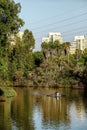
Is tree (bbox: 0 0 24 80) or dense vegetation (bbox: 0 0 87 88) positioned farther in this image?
dense vegetation (bbox: 0 0 87 88)

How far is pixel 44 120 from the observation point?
38.9 m

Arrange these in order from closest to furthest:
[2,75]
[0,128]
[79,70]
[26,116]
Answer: [0,128] → [26,116] → [2,75] → [79,70]

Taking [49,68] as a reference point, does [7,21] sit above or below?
above

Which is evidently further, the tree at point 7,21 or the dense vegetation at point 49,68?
the dense vegetation at point 49,68

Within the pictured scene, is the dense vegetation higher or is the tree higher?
the tree

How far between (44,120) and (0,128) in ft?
20.9

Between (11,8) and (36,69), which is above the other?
(11,8)

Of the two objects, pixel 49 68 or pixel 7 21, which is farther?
pixel 49 68

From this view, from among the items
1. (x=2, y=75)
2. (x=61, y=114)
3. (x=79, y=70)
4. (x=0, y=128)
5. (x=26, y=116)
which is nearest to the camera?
(x=0, y=128)

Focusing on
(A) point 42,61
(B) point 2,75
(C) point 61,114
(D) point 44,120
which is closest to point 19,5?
(B) point 2,75

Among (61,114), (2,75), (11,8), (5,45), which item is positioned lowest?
(61,114)

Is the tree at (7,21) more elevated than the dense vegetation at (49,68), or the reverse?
the tree at (7,21)

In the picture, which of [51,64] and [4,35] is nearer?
[4,35]

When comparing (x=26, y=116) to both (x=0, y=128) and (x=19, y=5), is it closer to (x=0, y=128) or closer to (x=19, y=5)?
(x=0, y=128)
